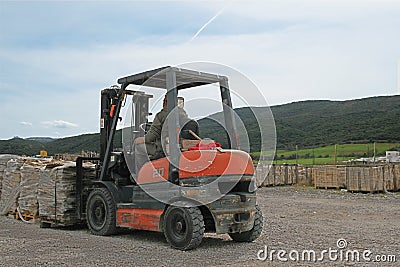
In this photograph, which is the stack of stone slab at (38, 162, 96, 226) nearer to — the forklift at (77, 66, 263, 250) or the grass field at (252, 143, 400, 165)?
the forklift at (77, 66, 263, 250)

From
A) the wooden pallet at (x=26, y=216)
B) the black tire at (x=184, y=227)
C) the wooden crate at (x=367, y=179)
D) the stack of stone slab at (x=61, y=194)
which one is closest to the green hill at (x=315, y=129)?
the stack of stone slab at (x=61, y=194)

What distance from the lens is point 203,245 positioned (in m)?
9.34

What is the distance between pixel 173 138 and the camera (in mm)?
8875

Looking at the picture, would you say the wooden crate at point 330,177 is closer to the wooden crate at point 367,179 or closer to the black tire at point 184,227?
the wooden crate at point 367,179

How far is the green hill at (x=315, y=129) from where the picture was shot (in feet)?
88.1

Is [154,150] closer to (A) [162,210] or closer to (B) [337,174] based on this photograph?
(A) [162,210]

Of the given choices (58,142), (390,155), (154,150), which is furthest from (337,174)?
(58,142)

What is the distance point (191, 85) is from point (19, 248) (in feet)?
14.0

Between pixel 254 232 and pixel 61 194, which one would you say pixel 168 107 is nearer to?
pixel 254 232

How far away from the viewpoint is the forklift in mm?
8750

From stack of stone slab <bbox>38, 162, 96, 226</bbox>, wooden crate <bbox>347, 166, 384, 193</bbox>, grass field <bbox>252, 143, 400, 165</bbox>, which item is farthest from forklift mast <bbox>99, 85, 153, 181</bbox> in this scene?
grass field <bbox>252, 143, 400, 165</bbox>

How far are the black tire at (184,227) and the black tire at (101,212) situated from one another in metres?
1.62

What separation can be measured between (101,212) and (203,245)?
234 cm

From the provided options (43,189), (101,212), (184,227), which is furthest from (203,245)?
(43,189)
